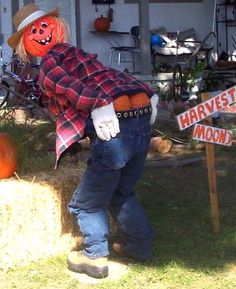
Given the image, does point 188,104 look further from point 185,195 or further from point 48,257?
point 48,257

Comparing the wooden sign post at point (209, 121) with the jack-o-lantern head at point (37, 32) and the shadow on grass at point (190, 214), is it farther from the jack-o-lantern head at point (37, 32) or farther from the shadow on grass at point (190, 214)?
the jack-o-lantern head at point (37, 32)

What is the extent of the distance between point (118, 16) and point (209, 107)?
9135 mm

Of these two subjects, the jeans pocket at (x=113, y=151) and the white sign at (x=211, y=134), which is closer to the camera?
the jeans pocket at (x=113, y=151)

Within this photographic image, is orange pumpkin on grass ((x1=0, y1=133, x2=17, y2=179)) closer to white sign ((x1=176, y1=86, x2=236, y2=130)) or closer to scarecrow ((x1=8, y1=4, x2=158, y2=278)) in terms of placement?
scarecrow ((x1=8, y1=4, x2=158, y2=278))

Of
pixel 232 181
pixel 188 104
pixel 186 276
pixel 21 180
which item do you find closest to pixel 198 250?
pixel 186 276

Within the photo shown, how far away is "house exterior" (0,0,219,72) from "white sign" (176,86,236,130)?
838 centimetres

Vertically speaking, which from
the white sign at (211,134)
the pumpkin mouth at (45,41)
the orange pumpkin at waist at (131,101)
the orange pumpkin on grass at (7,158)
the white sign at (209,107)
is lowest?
the orange pumpkin on grass at (7,158)

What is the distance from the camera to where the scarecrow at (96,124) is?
3756 millimetres

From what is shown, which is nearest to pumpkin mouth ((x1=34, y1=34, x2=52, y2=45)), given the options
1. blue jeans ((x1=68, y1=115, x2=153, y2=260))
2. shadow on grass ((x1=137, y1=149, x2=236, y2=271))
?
blue jeans ((x1=68, y1=115, x2=153, y2=260))

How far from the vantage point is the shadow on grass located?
434cm

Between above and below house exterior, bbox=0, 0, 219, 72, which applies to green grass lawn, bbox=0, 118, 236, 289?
below

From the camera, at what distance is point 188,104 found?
27.0 ft

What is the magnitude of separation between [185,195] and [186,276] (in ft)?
5.56

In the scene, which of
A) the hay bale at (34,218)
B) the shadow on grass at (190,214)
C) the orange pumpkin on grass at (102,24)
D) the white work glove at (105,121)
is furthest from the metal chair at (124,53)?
the white work glove at (105,121)
